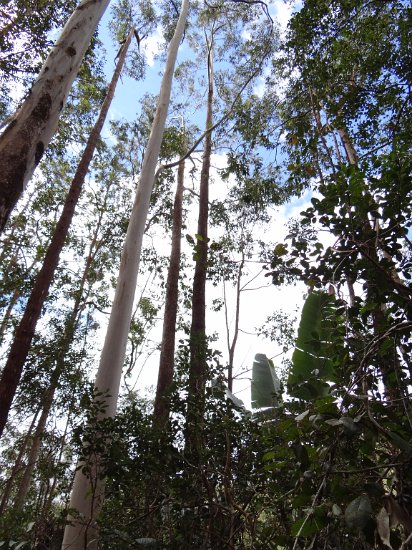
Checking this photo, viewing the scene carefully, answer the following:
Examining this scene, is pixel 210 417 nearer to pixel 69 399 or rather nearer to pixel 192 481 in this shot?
pixel 192 481

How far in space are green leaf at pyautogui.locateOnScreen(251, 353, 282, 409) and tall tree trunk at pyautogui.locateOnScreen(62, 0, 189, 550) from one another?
1.42 metres

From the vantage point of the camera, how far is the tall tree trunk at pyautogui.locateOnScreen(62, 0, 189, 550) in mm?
3082

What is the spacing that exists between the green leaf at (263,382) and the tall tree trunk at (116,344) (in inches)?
55.7

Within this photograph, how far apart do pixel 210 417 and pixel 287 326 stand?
7.07m

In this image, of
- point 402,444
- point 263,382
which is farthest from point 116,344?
point 402,444

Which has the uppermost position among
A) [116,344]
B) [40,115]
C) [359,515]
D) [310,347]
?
[40,115]

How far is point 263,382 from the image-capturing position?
3959 mm

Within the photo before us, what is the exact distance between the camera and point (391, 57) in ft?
13.7

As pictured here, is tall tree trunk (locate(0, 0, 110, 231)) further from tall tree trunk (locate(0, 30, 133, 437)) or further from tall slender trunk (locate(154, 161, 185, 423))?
tall tree trunk (locate(0, 30, 133, 437))

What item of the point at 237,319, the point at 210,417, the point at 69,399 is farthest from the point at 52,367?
the point at 210,417

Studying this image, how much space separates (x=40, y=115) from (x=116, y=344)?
249cm

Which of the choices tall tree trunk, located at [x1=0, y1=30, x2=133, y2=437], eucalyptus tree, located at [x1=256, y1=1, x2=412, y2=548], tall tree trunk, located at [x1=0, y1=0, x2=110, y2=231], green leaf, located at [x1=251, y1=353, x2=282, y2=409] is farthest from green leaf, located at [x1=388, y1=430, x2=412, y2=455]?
tall tree trunk, located at [x1=0, y1=30, x2=133, y2=437]

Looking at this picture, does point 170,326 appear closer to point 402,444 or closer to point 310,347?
point 310,347

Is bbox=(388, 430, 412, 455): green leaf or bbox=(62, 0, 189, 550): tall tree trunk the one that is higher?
bbox=(62, 0, 189, 550): tall tree trunk
